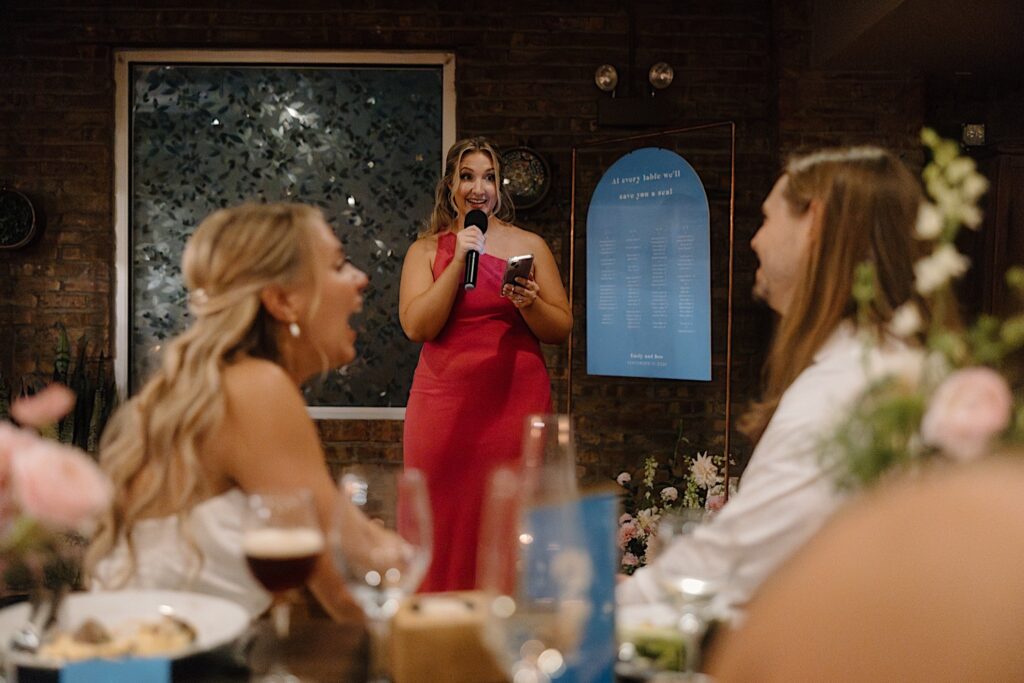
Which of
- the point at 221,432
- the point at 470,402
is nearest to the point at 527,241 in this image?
the point at 470,402

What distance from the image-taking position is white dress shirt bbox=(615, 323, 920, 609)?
1338 mm

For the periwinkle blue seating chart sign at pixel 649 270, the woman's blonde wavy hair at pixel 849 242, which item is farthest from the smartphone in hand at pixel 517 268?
the woman's blonde wavy hair at pixel 849 242

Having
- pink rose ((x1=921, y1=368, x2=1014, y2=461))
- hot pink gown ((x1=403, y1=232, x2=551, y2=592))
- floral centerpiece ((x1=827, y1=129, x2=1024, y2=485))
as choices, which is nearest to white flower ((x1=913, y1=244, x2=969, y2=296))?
floral centerpiece ((x1=827, y1=129, x2=1024, y2=485))

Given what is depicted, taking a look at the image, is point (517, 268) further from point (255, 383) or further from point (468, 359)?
point (255, 383)

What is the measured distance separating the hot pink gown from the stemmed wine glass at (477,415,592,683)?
95.2 inches

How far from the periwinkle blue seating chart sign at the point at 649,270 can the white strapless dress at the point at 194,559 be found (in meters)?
3.12

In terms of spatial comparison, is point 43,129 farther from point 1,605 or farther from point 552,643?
point 552,643

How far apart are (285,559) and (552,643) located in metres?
0.35

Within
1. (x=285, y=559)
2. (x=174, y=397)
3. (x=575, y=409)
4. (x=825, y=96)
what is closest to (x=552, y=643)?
(x=285, y=559)

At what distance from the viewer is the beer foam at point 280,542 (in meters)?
1.09

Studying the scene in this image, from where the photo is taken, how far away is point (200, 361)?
1.58m

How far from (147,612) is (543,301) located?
7.57ft

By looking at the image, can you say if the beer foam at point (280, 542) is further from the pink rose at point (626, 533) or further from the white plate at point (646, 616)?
the pink rose at point (626, 533)

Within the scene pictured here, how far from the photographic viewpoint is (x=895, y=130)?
4750 mm
